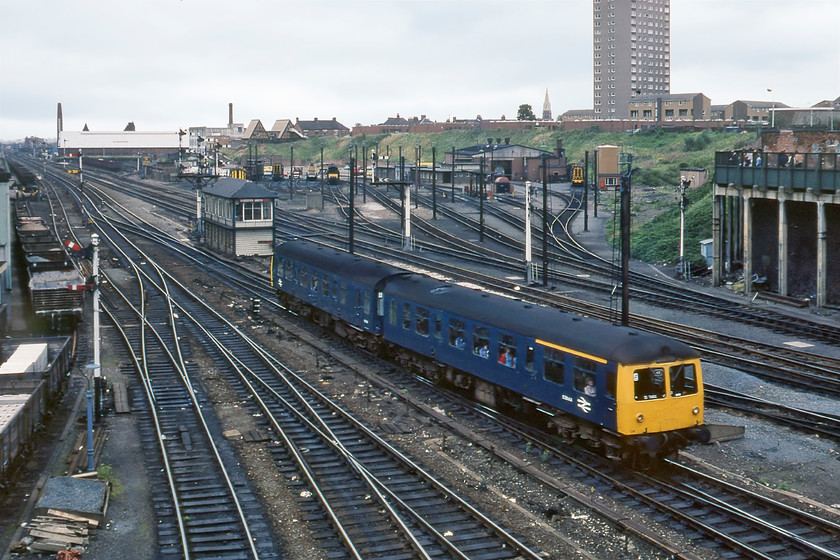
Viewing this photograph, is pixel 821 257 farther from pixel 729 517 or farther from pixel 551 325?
pixel 729 517

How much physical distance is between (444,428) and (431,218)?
183ft

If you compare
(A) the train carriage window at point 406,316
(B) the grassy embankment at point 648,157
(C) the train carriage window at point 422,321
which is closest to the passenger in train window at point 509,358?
(C) the train carriage window at point 422,321

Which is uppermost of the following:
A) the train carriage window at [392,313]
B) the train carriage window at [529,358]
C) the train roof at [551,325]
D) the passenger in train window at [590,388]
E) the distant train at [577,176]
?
the distant train at [577,176]

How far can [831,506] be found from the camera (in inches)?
707

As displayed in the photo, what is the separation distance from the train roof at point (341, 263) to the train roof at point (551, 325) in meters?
2.29

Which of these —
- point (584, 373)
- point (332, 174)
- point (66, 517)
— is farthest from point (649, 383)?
point (332, 174)

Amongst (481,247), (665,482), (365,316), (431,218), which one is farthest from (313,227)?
(665,482)

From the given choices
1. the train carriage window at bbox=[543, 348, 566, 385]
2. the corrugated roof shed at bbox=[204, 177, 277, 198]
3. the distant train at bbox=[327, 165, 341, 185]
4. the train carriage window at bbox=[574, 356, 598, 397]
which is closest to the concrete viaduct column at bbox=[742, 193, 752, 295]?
the train carriage window at bbox=[543, 348, 566, 385]

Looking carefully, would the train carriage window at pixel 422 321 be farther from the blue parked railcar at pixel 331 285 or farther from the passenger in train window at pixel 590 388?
the passenger in train window at pixel 590 388

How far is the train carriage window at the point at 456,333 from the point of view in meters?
25.3

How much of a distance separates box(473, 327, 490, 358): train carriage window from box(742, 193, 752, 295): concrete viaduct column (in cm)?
2462

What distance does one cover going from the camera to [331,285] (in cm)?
3484

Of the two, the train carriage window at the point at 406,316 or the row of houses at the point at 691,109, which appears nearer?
the train carriage window at the point at 406,316

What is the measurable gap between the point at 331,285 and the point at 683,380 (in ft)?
57.9
